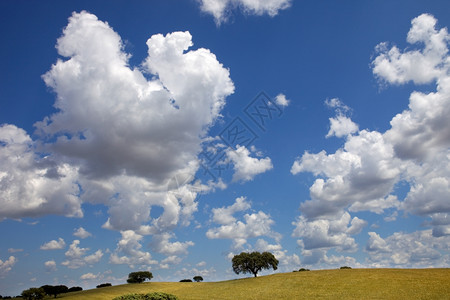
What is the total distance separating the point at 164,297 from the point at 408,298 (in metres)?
37.5

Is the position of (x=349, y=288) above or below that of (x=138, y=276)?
below

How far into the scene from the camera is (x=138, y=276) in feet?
333

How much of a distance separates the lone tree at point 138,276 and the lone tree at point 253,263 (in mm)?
30439

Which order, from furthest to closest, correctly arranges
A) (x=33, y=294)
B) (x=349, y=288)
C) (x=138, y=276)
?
(x=138, y=276) < (x=33, y=294) < (x=349, y=288)

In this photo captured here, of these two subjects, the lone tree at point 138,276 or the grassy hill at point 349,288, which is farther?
the lone tree at point 138,276

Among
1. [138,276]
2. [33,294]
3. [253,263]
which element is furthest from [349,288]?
[138,276]

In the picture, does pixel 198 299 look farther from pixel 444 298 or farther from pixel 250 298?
pixel 444 298

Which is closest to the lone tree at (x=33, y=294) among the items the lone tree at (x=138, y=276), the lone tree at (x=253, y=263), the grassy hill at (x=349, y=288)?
the grassy hill at (x=349, y=288)

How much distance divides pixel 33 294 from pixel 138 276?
1495 inches

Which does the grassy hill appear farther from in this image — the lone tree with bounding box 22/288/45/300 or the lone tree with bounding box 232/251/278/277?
the lone tree with bounding box 232/251/278/277

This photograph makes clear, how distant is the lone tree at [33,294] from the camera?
6712 cm

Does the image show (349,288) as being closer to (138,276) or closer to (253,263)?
(253,263)

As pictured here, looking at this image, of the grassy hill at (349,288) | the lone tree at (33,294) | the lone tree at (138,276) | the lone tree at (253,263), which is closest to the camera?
the grassy hill at (349,288)

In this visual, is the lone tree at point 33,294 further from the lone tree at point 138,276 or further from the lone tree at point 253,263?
the lone tree at point 253,263
